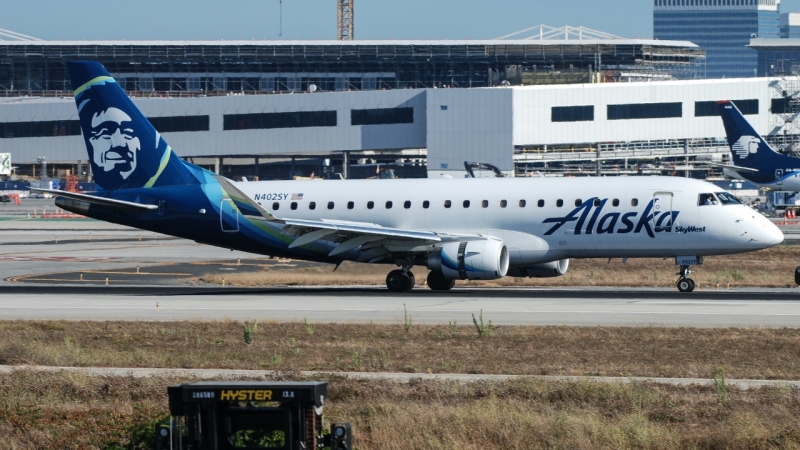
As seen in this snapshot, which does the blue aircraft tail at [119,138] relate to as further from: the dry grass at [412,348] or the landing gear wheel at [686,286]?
the landing gear wheel at [686,286]

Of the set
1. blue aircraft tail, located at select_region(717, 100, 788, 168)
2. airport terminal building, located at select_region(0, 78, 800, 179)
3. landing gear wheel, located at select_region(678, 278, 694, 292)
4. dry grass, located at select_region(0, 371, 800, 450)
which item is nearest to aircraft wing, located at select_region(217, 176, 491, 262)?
landing gear wheel, located at select_region(678, 278, 694, 292)

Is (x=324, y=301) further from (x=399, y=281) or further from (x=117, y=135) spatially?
(x=117, y=135)

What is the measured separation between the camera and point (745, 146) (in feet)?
308

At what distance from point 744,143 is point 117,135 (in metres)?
65.1

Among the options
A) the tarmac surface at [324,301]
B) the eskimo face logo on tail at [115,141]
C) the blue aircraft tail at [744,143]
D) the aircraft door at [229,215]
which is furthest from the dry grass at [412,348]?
the blue aircraft tail at [744,143]

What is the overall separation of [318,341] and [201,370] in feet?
17.1

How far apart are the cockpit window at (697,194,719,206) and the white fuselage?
133mm

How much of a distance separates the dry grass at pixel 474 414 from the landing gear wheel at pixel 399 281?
21.1m

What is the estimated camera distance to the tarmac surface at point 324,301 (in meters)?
30.9

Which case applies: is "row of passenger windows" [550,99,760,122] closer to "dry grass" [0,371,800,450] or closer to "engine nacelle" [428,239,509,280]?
"engine nacelle" [428,239,509,280]

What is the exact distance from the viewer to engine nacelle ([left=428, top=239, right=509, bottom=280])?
37562 mm

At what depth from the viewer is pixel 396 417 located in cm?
1574

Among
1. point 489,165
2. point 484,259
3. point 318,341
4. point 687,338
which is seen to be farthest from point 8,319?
point 489,165

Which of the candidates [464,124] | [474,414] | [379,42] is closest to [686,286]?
[474,414]
